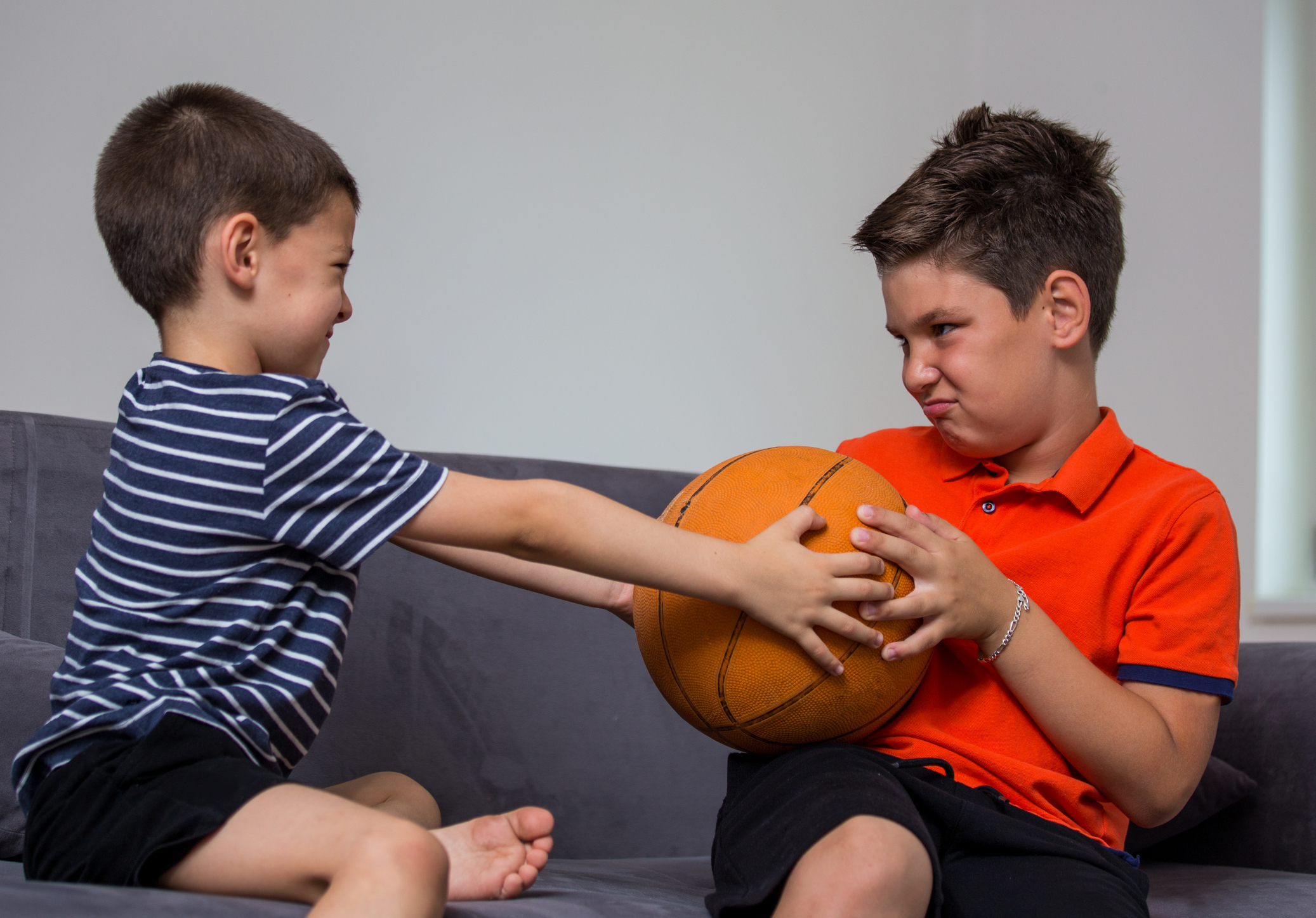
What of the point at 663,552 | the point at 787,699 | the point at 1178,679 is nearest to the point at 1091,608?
the point at 1178,679

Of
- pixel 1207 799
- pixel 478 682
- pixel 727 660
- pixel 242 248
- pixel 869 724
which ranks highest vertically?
pixel 242 248

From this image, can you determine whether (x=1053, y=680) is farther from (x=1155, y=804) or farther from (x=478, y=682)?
(x=478, y=682)

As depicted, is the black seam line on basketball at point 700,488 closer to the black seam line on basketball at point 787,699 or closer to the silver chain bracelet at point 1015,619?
the black seam line on basketball at point 787,699

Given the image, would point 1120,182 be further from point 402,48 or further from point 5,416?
point 5,416

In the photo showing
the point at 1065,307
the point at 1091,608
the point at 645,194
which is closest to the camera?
the point at 1091,608

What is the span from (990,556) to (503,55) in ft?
6.21

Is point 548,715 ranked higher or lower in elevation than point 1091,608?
lower

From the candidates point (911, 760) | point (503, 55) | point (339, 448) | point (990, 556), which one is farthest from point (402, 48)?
point (911, 760)

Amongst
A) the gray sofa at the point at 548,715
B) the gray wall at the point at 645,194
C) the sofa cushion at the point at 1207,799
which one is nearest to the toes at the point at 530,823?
the gray sofa at the point at 548,715

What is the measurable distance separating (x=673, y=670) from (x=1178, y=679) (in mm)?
617

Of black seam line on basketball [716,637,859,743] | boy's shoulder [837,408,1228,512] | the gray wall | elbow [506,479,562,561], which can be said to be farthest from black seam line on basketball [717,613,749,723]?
the gray wall

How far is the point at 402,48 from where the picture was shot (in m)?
2.50

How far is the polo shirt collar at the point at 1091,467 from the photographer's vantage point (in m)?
1.36

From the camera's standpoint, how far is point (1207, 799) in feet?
5.49
